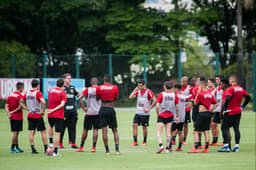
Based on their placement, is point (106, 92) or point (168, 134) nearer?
point (106, 92)

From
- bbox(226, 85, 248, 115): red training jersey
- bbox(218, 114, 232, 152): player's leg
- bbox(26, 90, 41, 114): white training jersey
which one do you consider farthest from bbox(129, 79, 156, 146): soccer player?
bbox(26, 90, 41, 114): white training jersey

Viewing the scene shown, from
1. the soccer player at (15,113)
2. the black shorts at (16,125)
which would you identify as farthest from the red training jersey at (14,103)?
the black shorts at (16,125)

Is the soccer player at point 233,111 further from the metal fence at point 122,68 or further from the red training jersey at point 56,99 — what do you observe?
the metal fence at point 122,68

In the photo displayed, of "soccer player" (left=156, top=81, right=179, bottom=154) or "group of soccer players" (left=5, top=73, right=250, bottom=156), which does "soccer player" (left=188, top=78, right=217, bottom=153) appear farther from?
"soccer player" (left=156, top=81, right=179, bottom=154)

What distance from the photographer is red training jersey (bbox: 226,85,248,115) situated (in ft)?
50.8

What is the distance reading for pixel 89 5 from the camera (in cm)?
4100

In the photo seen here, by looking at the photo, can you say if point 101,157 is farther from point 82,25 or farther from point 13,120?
point 82,25

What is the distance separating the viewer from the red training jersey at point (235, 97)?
1548 cm

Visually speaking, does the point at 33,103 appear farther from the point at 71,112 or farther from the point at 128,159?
the point at 128,159

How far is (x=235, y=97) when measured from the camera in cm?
1556

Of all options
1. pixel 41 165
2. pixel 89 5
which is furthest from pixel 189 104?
pixel 89 5

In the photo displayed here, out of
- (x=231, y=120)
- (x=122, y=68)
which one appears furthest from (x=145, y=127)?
(x=122, y=68)

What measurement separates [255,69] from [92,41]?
47.0 feet

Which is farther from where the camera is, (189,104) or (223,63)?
(223,63)
